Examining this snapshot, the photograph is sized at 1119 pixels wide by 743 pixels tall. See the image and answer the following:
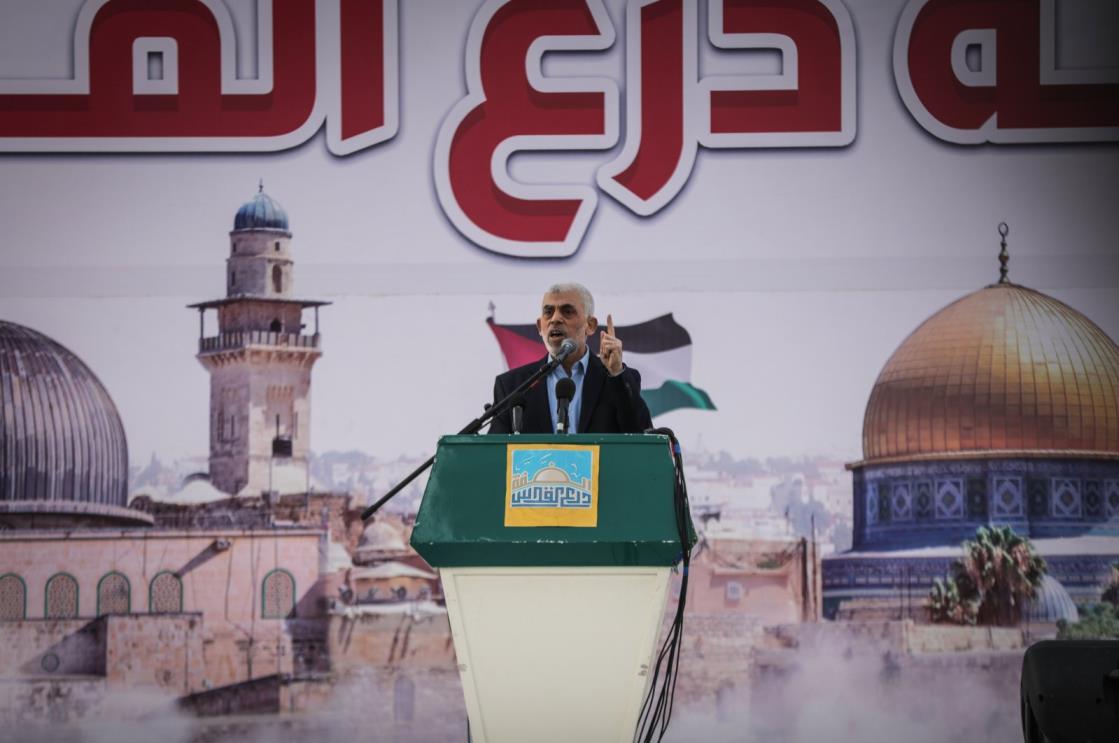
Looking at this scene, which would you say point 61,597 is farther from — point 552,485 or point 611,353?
point 552,485

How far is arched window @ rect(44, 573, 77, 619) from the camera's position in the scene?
7.88 metres

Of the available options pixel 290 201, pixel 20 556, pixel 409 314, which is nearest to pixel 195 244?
pixel 290 201

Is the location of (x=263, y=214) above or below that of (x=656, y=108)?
below

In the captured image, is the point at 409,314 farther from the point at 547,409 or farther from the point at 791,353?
the point at 547,409

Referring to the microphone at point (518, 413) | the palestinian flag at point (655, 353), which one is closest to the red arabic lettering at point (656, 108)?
the palestinian flag at point (655, 353)

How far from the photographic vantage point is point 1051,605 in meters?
7.82

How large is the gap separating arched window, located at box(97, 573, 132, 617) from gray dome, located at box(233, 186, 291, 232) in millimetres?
1874

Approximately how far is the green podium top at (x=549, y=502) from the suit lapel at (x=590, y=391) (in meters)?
0.64

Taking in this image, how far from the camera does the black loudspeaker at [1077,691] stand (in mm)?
3396

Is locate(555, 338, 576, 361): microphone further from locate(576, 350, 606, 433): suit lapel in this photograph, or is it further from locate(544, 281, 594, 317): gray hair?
locate(576, 350, 606, 433): suit lapel

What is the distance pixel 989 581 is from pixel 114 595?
437cm

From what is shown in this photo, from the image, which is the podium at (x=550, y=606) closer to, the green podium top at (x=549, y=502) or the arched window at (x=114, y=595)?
the green podium top at (x=549, y=502)

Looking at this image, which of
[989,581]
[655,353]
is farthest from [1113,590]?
[655,353]

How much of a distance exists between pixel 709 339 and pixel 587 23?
1.63 m
